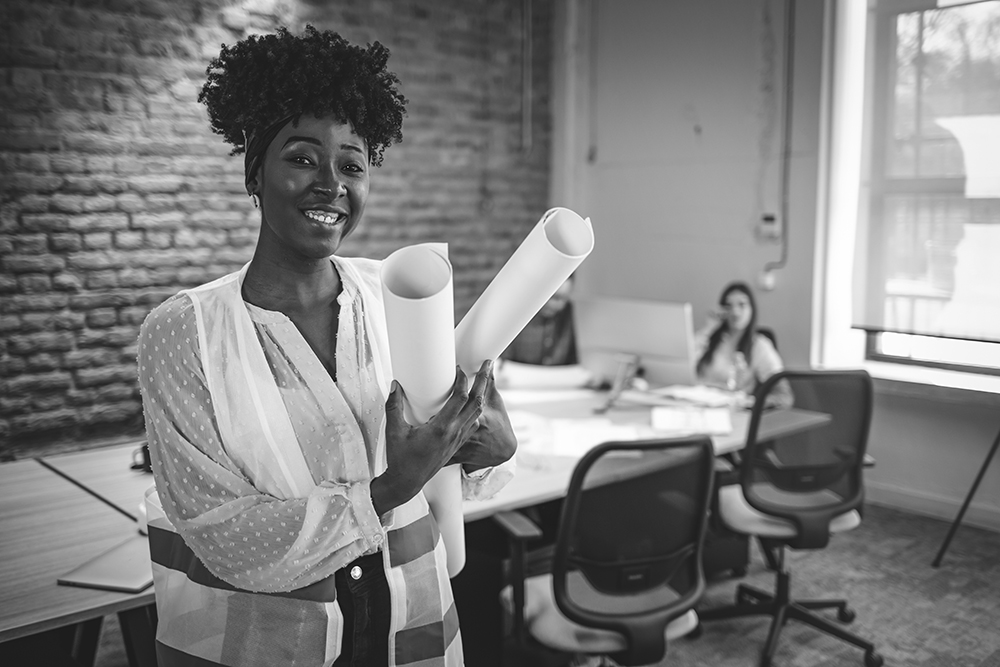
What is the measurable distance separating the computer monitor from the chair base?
899mm

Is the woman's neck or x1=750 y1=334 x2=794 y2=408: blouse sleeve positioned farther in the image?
x1=750 y1=334 x2=794 y2=408: blouse sleeve

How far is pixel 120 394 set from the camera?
4.17 m

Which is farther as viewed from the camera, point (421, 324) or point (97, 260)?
point (97, 260)

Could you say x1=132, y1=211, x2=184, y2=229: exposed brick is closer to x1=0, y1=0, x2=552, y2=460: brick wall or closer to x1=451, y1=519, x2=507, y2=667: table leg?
x1=0, y1=0, x2=552, y2=460: brick wall

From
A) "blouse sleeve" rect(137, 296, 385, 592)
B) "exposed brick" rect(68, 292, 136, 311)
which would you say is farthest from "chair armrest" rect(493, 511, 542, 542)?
"exposed brick" rect(68, 292, 136, 311)

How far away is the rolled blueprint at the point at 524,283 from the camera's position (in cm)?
93

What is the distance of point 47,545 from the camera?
6.43 ft

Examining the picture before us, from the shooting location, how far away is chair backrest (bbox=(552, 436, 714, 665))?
2057 mm

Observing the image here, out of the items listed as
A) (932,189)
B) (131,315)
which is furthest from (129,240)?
(932,189)

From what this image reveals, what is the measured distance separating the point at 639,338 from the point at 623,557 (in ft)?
5.02

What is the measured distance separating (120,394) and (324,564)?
11.5 feet

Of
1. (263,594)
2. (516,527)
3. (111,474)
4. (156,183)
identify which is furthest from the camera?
(156,183)

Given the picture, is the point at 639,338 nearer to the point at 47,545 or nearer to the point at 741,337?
the point at 741,337

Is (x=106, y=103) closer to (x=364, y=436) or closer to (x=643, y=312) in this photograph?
(x=643, y=312)
